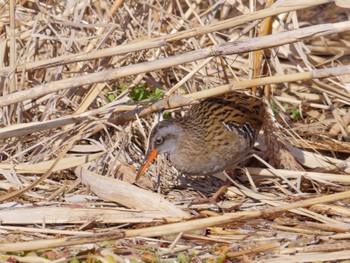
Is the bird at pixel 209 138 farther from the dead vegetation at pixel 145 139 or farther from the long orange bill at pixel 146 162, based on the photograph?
the dead vegetation at pixel 145 139

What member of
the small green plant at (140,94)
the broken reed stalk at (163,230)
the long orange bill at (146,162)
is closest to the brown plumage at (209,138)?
the long orange bill at (146,162)

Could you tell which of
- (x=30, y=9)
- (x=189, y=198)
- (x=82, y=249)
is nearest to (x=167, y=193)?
(x=189, y=198)

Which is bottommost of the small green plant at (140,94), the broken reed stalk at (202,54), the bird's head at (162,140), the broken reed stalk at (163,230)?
the broken reed stalk at (163,230)

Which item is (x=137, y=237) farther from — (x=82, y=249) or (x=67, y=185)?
(x=67, y=185)

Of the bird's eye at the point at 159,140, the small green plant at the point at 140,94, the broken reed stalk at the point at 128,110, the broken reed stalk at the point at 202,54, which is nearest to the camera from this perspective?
the broken reed stalk at the point at 202,54

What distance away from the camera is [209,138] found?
16.6 ft

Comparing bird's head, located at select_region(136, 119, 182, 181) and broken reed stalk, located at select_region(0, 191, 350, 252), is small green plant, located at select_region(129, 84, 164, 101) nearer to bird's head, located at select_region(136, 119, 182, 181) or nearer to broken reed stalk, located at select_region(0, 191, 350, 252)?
bird's head, located at select_region(136, 119, 182, 181)

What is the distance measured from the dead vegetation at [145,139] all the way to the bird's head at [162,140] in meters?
0.14

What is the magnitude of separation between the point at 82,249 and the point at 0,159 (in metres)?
1.40

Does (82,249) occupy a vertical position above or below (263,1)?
below

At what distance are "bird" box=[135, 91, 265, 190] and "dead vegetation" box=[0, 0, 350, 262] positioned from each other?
6.6 inches

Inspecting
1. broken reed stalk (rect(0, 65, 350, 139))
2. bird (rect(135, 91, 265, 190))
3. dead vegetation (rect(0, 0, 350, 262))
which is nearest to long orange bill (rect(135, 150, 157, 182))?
bird (rect(135, 91, 265, 190))

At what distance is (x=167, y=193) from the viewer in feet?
17.2

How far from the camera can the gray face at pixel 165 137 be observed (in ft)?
16.4
